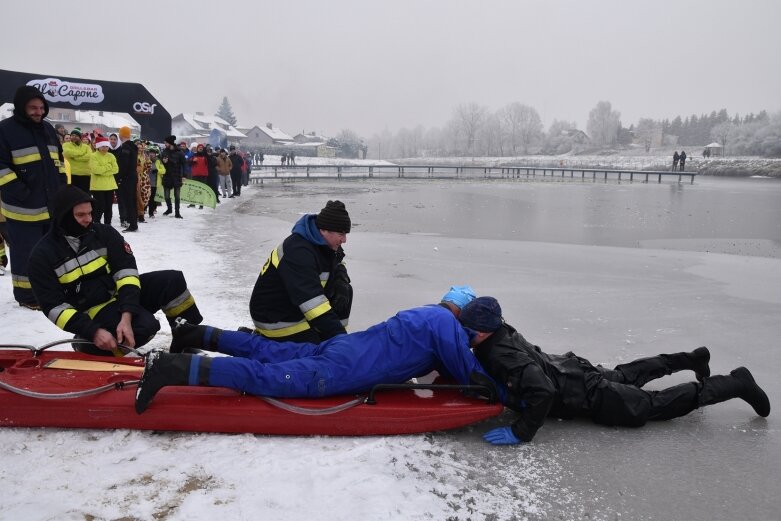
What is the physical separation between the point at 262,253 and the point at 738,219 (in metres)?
12.1

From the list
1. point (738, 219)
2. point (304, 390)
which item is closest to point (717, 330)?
point (304, 390)

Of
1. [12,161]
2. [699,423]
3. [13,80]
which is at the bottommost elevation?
[699,423]

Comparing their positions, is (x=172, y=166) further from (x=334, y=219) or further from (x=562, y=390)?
(x=562, y=390)

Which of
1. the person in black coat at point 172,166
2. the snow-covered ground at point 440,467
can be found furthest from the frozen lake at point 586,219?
the snow-covered ground at point 440,467

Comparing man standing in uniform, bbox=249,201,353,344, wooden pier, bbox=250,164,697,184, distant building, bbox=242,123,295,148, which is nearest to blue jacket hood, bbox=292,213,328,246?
man standing in uniform, bbox=249,201,353,344

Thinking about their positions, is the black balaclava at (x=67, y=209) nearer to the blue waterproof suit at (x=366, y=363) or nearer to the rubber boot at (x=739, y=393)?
the blue waterproof suit at (x=366, y=363)

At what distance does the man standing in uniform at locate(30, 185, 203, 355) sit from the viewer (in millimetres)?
3227

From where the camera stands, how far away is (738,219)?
14.1m

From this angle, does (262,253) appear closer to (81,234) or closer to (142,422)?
(81,234)

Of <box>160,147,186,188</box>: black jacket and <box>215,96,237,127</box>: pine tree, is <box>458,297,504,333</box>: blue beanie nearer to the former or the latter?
<box>160,147,186,188</box>: black jacket

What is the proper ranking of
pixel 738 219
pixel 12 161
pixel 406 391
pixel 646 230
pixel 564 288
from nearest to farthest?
pixel 406 391, pixel 12 161, pixel 564 288, pixel 646 230, pixel 738 219

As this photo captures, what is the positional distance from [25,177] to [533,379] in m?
4.19

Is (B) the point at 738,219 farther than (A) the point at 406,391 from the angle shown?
Yes

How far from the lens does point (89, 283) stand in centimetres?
346
